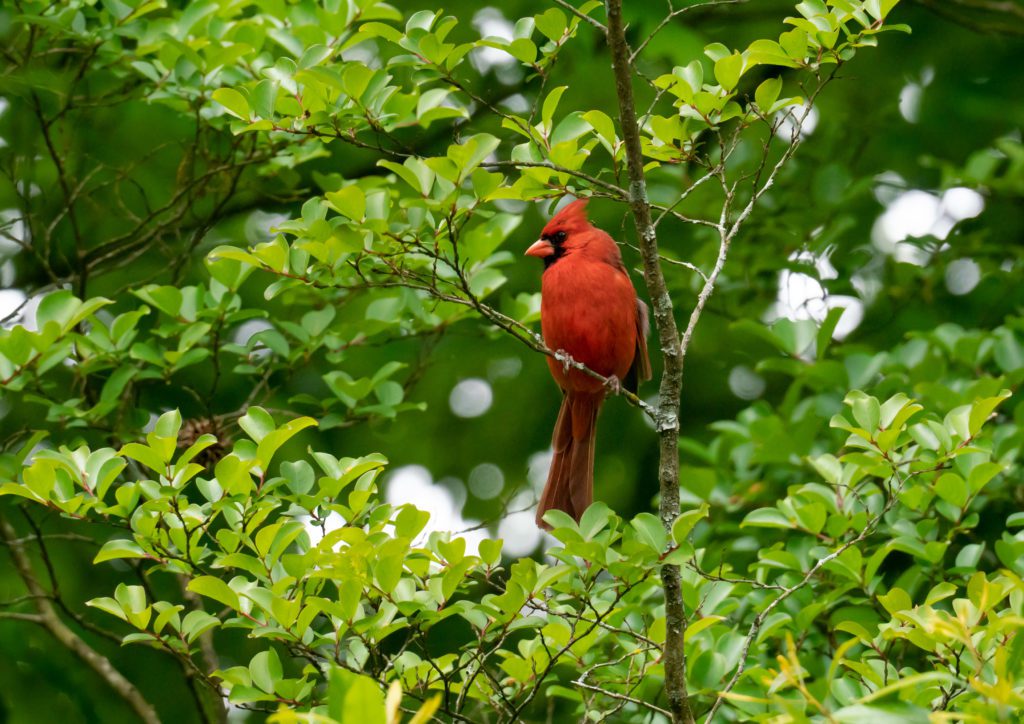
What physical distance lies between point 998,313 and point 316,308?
279 centimetres

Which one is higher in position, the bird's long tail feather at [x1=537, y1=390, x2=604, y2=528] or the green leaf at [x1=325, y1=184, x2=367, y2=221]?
the green leaf at [x1=325, y1=184, x2=367, y2=221]

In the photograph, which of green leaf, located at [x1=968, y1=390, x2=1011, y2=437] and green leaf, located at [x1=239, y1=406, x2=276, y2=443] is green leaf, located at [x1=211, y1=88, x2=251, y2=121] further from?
green leaf, located at [x1=968, y1=390, x2=1011, y2=437]

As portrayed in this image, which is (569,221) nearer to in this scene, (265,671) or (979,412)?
(979,412)

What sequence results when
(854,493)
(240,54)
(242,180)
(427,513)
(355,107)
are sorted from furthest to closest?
1. (242,180)
2. (240,54)
3. (854,493)
4. (355,107)
5. (427,513)

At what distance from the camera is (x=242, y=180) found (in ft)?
A: 15.0

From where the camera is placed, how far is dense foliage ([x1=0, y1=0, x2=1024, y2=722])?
2496 mm

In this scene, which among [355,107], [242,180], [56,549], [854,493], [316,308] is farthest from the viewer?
[56,549]

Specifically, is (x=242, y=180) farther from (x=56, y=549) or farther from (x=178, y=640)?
(x=178, y=640)

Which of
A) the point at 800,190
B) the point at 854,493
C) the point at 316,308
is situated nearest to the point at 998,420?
the point at 800,190

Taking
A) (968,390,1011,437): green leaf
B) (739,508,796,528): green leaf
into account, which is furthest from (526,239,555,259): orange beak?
(968,390,1011,437): green leaf

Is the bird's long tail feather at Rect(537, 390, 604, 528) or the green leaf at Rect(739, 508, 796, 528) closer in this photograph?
the green leaf at Rect(739, 508, 796, 528)

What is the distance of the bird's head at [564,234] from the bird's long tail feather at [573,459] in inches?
20.0

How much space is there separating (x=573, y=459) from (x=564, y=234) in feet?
2.79

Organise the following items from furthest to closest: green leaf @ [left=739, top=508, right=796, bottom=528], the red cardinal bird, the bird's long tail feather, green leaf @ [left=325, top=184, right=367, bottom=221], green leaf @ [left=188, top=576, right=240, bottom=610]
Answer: the red cardinal bird
the bird's long tail feather
green leaf @ [left=739, top=508, right=796, bottom=528]
green leaf @ [left=325, top=184, right=367, bottom=221]
green leaf @ [left=188, top=576, right=240, bottom=610]
